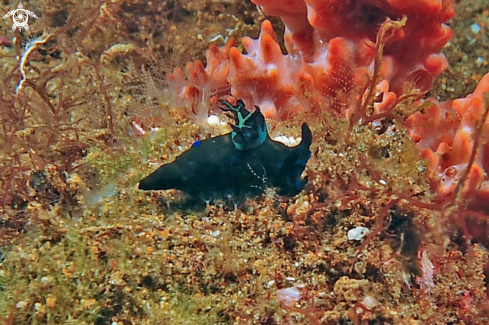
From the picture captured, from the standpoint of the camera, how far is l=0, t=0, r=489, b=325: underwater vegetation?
2348mm

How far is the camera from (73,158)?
3.28 m

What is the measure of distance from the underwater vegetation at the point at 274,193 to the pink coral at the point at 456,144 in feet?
0.04

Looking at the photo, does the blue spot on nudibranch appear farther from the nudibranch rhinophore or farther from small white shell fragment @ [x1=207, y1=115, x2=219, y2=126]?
small white shell fragment @ [x1=207, y1=115, x2=219, y2=126]

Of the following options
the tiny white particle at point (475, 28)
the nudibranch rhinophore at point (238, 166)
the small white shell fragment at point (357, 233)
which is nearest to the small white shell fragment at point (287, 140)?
the nudibranch rhinophore at point (238, 166)

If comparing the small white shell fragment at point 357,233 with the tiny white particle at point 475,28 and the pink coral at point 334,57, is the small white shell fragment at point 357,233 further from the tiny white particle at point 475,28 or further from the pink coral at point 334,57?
the tiny white particle at point 475,28

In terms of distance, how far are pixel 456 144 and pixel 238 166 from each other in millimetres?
1722

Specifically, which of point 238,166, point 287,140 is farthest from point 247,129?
point 287,140

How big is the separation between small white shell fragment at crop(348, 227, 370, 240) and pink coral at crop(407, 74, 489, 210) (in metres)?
0.67

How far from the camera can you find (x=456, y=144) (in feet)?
9.37

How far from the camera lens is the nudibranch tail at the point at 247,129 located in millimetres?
2445

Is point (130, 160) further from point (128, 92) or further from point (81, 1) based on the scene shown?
point (81, 1)

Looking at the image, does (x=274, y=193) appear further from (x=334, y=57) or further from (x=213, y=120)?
(x=334, y=57)

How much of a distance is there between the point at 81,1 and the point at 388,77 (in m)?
4.03

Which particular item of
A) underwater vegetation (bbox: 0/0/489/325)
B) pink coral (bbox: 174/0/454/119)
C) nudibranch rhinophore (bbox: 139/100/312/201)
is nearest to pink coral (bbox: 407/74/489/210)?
underwater vegetation (bbox: 0/0/489/325)
